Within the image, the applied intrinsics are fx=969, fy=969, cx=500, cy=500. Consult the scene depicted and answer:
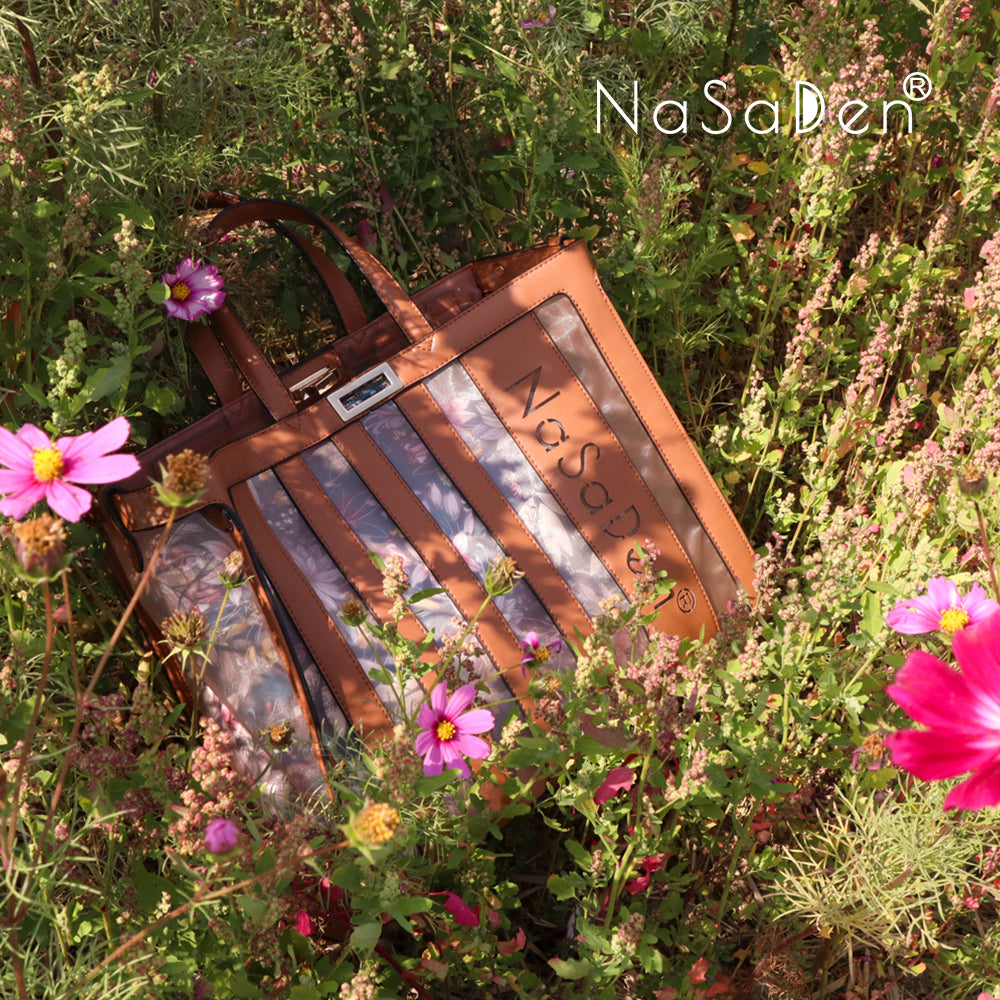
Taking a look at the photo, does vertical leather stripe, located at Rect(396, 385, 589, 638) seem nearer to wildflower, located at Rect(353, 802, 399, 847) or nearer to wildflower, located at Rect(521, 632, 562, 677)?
wildflower, located at Rect(521, 632, 562, 677)

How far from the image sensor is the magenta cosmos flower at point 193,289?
1696 mm

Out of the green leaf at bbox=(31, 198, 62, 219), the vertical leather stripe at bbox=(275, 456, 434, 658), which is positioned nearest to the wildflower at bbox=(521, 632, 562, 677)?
the vertical leather stripe at bbox=(275, 456, 434, 658)

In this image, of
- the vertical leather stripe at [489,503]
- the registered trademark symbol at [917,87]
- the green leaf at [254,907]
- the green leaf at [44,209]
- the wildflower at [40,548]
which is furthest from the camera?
the registered trademark symbol at [917,87]

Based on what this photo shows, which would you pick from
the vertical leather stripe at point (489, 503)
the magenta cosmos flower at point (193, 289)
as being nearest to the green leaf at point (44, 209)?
the magenta cosmos flower at point (193, 289)

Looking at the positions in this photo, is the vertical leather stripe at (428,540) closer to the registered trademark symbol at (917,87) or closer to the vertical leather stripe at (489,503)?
the vertical leather stripe at (489,503)

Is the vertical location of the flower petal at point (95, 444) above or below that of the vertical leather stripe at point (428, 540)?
above

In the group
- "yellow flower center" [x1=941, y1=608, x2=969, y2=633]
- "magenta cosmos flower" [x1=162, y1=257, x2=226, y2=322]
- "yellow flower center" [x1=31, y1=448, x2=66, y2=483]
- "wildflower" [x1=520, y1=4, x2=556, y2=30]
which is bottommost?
"yellow flower center" [x1=941, y1=608, x2=969, y2=633]

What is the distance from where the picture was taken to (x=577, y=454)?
71.2 inches

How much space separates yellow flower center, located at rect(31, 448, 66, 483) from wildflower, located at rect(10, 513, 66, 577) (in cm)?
15

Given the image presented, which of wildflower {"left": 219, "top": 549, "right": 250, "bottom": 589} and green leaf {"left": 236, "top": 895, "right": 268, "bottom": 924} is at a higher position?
wildflower {"left": 219, "top": 549, "right": 250, "bottom": 589}

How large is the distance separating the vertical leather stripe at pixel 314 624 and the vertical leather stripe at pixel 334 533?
0.22 feet

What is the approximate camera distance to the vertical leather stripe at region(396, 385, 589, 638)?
176 centimetres

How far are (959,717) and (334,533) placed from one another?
1111 millimetres

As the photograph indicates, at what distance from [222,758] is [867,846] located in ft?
3.10
